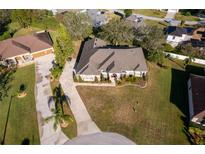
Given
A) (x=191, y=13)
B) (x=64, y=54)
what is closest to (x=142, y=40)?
(x=64, y=54)

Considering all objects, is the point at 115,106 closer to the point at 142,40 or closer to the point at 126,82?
Result: the point at 126,82

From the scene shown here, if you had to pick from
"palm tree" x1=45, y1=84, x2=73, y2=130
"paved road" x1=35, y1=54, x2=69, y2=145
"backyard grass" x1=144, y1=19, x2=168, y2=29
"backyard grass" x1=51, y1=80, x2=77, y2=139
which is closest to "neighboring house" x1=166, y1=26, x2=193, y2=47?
"backyard grass" x1=144, y1=19, x2=168, y2=29

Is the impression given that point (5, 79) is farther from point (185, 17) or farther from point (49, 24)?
point (185, 17)

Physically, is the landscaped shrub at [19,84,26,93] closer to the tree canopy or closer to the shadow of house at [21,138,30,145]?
the tree canopy

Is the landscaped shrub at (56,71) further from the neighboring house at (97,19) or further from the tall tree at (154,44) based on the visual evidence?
the neighboring house at (97,19)

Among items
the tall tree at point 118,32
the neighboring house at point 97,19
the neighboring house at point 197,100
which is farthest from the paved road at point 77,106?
the neighboring house at point 97,19
